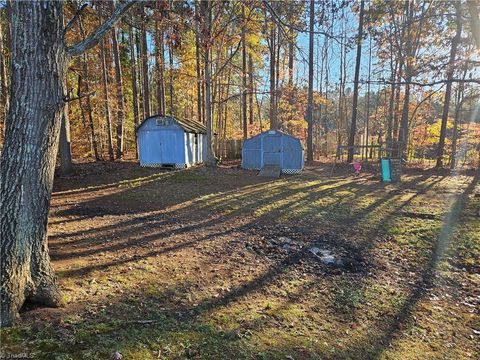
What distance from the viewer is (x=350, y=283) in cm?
450

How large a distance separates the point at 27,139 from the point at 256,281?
330 centimetres

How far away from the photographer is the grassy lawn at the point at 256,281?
8.91ft

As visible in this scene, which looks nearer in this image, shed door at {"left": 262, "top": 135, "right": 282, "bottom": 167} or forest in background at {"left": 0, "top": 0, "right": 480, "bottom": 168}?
forest in background at {"left": 0, "top": 0, "right": 480, "bottom": 168}

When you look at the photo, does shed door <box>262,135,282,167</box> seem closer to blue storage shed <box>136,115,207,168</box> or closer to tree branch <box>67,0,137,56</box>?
blue storage shed <box>136,115,207,168</box>

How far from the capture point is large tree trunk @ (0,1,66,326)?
242cm

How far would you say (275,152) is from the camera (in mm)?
15094

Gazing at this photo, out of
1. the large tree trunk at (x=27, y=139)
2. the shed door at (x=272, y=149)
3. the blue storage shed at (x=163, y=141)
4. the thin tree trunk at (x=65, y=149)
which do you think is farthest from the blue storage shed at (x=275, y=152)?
the large tree trunk at (x=27, y=139)

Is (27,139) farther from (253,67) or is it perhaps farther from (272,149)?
(253,67)

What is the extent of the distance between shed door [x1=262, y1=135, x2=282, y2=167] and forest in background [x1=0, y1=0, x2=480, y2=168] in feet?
8.62

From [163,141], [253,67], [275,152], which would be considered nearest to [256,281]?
[275,152]

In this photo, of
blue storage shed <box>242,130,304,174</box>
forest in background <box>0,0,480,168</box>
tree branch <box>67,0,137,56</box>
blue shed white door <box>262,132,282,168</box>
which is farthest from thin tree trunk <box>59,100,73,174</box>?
tree branch <box>67,0,137,56</box>

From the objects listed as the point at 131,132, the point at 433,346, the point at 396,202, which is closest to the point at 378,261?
the point at 433,346

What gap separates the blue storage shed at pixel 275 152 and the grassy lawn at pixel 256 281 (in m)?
5.84

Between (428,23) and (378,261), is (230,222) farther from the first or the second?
(428,23)
